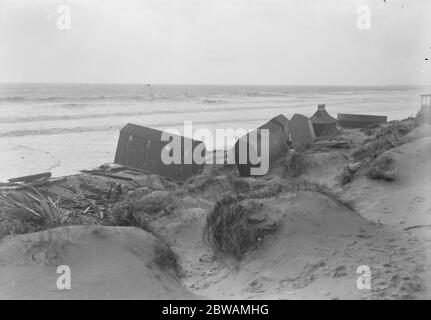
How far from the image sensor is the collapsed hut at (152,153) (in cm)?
1156

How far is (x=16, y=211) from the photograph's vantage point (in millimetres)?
6418

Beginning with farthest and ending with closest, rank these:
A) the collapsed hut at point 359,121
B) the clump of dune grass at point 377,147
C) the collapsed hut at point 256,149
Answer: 1. the collapsed hut at point 359,121
2. the collapsed hut at point 256,149
3. the clump of dune grass at point 377,147

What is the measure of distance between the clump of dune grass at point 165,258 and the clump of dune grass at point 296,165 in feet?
20.5

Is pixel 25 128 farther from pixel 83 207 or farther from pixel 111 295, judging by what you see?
pixel 111 295

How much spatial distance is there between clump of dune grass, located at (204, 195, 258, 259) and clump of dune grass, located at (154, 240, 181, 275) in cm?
72

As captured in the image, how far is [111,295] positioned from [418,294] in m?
2.95

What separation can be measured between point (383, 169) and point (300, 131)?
5553 mm

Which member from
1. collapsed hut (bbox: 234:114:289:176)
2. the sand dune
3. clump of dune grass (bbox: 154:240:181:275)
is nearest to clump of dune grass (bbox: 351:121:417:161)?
collapsed hut (bbox: 234:114:289:176)

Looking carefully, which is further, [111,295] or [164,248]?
[164,248]

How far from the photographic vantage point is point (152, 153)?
11.8 meters

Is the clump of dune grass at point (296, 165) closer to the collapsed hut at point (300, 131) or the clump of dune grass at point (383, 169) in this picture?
the collapsed hut at point (300, 131)

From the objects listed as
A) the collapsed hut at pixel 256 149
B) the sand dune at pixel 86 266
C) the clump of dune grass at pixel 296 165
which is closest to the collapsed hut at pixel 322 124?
the collapsed hut at pixel 256 149
